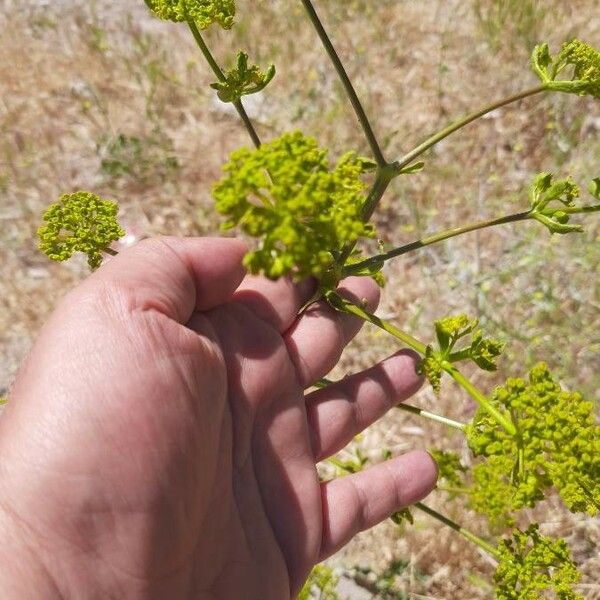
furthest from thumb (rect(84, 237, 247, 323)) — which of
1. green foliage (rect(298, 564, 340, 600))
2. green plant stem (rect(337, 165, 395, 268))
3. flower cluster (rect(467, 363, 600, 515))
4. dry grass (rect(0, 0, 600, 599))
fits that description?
dry grass (rect(0, 0, 600, 599))

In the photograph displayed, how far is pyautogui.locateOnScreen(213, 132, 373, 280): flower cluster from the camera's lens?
58.6 inches

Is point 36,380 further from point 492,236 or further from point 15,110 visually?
point 15,110

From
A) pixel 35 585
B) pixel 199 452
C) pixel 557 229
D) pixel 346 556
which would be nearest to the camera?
pixel 35 585

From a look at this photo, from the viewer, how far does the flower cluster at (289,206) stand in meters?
1.49

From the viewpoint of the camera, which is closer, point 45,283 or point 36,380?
point 36,380

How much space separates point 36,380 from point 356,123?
3.56m

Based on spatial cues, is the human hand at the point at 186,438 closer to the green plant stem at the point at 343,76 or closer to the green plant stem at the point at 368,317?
the green plant stem at the point at 368,317

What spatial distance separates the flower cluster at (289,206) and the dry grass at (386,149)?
8.34ft

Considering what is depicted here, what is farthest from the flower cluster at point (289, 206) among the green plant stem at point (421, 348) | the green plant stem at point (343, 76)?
the green plant stem at point (421, 348)

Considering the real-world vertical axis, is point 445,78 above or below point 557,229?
above

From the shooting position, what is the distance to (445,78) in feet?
17.2

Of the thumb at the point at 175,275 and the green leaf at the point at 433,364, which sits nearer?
the thumb at the point at 175,275

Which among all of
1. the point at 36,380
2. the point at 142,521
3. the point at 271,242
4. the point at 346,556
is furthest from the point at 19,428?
the point at 346,556

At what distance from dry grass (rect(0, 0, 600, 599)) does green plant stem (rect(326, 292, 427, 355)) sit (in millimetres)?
1694
